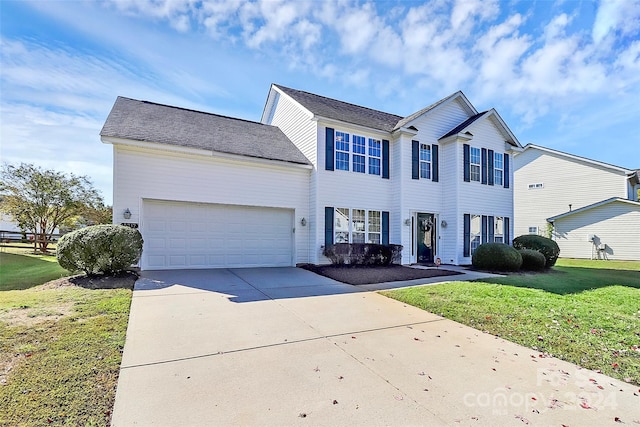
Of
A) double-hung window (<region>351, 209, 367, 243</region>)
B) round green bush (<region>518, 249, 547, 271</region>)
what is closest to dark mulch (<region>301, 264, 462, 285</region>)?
double-hung window (<region>351, 209, 367, 243</region>)

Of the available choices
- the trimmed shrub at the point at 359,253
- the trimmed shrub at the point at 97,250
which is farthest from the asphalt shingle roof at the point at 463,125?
the trimmed shrub at the point at 97,250

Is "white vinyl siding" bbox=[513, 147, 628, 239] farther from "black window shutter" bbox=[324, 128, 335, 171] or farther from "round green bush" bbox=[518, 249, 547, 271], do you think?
"black window shutter" bbox=[324, 128, 335, 171]

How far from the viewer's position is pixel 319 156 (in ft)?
40.7

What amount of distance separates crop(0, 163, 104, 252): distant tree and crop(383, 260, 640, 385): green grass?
2160 cm

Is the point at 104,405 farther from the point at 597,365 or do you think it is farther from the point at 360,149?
the point at 360,149

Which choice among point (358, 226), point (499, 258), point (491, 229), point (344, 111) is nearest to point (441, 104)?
point (344, 111)

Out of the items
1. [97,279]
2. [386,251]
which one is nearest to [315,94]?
[386,251]

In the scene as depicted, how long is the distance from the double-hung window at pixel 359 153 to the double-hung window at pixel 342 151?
356 mm

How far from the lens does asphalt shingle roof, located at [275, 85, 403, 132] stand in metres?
13.3

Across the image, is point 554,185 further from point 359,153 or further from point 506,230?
point 359,153

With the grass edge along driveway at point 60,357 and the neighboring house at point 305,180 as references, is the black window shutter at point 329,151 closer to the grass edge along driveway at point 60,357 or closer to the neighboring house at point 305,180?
the neighboring house at point 305,180

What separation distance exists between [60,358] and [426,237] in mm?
13521

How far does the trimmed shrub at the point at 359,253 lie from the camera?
11.9m

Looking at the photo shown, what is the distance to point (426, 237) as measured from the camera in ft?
47.5
